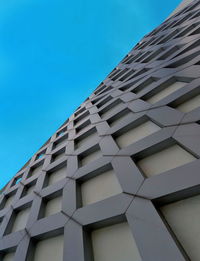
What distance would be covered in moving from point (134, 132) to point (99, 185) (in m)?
1.06

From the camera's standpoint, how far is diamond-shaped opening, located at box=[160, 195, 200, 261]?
1.03 metres

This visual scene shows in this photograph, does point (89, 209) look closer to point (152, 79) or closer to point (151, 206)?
point (151, 206)

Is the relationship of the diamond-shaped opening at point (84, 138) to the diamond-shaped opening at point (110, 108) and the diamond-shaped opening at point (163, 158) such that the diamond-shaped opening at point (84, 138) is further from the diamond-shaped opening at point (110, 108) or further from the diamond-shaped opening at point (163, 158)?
the diamond-shaped opening at point (163, 158)

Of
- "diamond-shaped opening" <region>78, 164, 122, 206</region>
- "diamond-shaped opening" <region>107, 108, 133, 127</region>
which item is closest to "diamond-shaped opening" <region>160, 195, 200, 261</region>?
"diamond-shaped opening" <region>78, 164, 122, 206</region>

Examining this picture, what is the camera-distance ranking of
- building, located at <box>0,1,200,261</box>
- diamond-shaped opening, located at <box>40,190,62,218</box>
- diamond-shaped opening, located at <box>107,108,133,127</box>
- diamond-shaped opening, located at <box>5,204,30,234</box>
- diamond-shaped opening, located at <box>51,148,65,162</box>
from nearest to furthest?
building, located at <box>0,1,200,261</box>
diamond-shaped opening, located at <box>40,190,62,218</box>
diamond-shaped opening, located at <box>5,204,30,234</box>
diamond-shaped opening, located at <box>107,108,133,127</box>
diamond-shaped opening, located at <box>51,148,65,162</box>

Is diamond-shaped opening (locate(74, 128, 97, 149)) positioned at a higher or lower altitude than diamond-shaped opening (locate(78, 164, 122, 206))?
higher

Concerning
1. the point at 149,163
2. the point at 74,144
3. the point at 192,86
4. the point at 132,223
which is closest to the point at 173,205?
the point at 132,223

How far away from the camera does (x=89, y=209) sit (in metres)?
1.86

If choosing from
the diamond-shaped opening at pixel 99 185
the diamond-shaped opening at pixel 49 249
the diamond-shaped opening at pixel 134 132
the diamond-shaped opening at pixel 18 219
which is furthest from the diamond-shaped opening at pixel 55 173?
the diamond-shaped opening at pixel 134 132

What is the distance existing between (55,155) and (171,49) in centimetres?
476

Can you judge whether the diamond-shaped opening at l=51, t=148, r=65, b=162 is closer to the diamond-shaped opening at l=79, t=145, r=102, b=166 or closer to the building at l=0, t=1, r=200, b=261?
the building at l=0, t=1, r=200, b=261

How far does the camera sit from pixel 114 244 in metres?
1.45

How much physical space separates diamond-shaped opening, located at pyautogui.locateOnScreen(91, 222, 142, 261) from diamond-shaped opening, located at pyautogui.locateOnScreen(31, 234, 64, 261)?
0.56 m

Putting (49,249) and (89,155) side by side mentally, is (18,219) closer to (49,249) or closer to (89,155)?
(49,249)
